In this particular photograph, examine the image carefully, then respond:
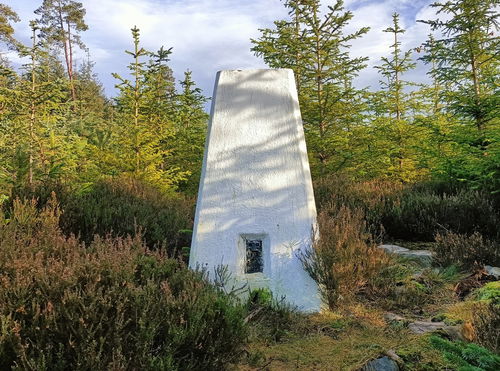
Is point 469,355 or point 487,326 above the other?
point 469,355

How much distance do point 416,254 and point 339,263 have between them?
7.93 ft

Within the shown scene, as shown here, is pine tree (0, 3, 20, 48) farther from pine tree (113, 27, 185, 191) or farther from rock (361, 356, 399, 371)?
rock (361, 356, 399, 371)

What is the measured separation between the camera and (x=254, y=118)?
4.43m

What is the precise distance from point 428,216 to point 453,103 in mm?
2911

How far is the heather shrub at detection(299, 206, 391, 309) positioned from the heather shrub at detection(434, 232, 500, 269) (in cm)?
144

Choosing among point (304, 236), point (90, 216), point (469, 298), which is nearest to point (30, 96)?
point (90, 216)

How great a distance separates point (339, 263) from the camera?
4.13 m

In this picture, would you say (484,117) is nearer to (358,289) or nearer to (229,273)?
(358,289)

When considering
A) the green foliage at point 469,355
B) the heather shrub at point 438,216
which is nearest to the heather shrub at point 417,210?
the heather shrub at point 438,216

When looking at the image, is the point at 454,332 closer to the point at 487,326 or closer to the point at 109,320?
the point at 487,326

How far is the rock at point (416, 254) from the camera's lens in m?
5.82

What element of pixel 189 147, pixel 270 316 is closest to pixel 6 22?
pixel 189 147

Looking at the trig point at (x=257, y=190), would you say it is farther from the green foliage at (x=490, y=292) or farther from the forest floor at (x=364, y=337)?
the green foliage at (x=490, y=292)

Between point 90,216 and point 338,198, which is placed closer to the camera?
point 90,216
